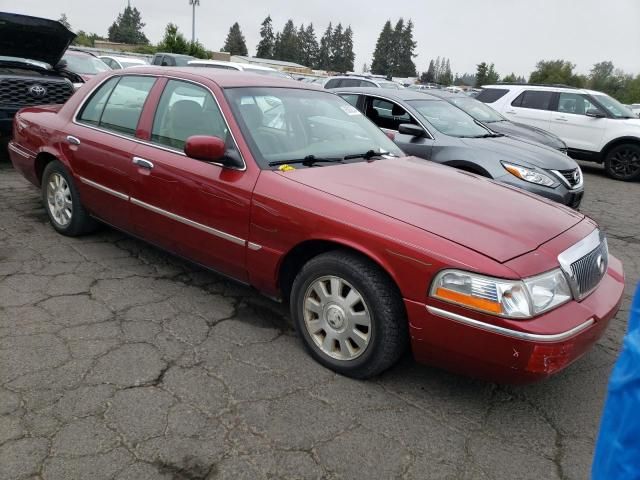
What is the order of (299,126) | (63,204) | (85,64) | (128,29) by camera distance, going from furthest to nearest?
(128,29)
(85,64)
(63,204)
(299,126)

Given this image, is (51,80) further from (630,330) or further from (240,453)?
(630,330)

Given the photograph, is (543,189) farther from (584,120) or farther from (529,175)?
(584,120)

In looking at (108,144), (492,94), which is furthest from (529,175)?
(492,94)

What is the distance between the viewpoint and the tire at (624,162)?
33.8 ft

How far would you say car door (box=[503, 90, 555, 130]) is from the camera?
11.2 meters

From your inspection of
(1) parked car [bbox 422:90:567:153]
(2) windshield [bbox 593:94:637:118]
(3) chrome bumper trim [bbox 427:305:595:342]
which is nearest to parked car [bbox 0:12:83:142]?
(1) parked car [bbox 422:90:567:153]

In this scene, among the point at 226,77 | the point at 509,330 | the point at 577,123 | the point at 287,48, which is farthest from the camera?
the point at 287,48

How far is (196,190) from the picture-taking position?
131 inches

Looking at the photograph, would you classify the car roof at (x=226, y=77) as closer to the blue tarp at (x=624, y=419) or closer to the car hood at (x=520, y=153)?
the car hood at (x=520, y=153)

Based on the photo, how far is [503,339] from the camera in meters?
2.29

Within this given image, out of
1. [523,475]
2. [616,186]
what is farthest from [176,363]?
[616,186]

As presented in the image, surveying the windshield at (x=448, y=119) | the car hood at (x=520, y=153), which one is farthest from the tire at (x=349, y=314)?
the windshield at (x=448, y=119)

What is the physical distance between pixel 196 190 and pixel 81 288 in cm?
119

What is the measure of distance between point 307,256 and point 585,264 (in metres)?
1.49
